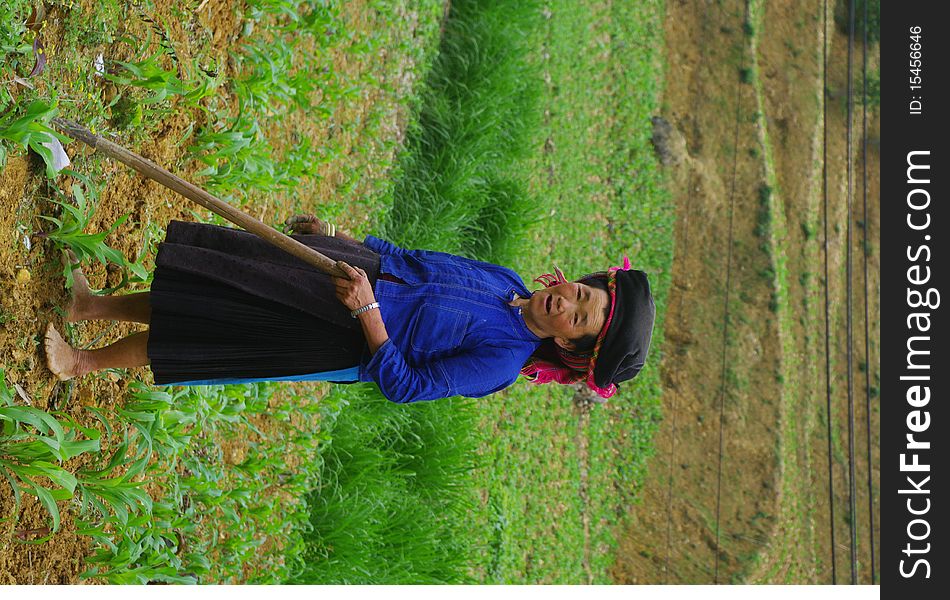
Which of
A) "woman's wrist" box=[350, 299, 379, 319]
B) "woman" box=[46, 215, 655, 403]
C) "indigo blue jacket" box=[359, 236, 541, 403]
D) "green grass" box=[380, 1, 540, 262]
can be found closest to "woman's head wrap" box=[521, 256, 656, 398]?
"woman" box=[46, 215, 655, 403]

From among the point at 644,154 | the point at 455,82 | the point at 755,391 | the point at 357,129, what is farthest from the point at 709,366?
the point at 357,129

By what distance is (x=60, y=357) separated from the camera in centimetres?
234

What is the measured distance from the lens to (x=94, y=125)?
2.54 m

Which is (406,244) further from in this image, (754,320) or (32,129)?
(754,320)

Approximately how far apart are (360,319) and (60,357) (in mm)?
914

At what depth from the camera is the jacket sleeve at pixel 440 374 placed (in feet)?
6.68

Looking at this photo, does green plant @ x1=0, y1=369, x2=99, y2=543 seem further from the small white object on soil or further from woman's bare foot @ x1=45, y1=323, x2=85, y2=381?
the small white object on soil

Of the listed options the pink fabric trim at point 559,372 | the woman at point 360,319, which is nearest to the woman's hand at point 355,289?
the woman at point 360,319

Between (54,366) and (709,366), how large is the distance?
531 centimetres

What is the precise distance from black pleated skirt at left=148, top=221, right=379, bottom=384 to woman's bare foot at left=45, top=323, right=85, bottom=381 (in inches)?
13.1

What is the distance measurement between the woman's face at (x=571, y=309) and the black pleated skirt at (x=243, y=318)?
46 centimetres

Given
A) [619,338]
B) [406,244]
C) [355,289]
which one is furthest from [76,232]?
[406,244]

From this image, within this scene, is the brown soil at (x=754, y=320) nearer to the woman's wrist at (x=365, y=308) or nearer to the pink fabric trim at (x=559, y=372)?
the pink fabric trim at (x=559, y=372)
